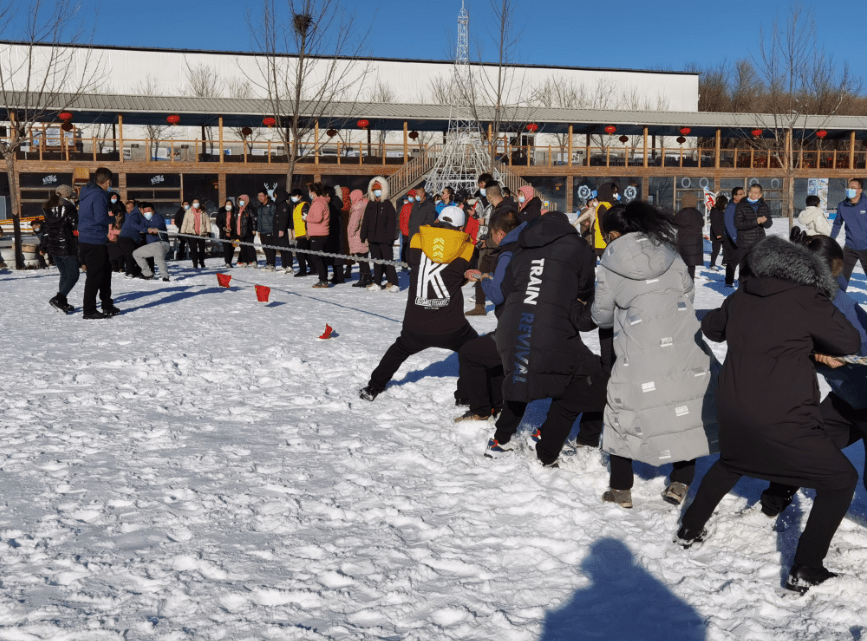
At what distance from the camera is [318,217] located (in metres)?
12.1

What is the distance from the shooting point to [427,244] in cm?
529

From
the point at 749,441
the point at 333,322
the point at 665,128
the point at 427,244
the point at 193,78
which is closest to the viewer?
the point at 749,441

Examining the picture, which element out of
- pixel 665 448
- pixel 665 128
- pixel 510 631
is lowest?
pixel 510 631

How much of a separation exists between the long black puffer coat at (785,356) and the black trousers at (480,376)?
2.15 meters

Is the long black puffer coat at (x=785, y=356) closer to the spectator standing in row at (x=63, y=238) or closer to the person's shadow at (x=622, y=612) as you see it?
the person's shadow at (x=622, y=612)

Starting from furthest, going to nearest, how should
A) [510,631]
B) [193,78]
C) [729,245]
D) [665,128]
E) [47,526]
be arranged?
[193,78] < [665,128] < [729,245] < [47,526] < [510,631]

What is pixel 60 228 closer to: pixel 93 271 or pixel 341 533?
pixel 93 271

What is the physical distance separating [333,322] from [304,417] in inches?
141

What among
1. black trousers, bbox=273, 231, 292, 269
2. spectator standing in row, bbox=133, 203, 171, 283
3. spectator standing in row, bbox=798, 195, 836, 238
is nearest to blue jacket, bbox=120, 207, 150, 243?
spectator standing in row, bbox=133, 203, 171, 283

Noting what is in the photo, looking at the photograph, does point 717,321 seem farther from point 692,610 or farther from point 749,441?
point 692,610

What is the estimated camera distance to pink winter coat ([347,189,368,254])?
39.2 ft

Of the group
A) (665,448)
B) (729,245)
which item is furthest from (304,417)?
(729,245)

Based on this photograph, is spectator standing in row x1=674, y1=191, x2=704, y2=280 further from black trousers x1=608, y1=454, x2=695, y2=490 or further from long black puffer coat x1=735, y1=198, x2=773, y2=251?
black trousers x1=608, y1=454, x2=695, y2=490

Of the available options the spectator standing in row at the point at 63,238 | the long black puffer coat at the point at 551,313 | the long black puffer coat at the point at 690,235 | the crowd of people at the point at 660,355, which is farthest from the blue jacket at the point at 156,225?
the long black puffer coat at the point at 551,313
